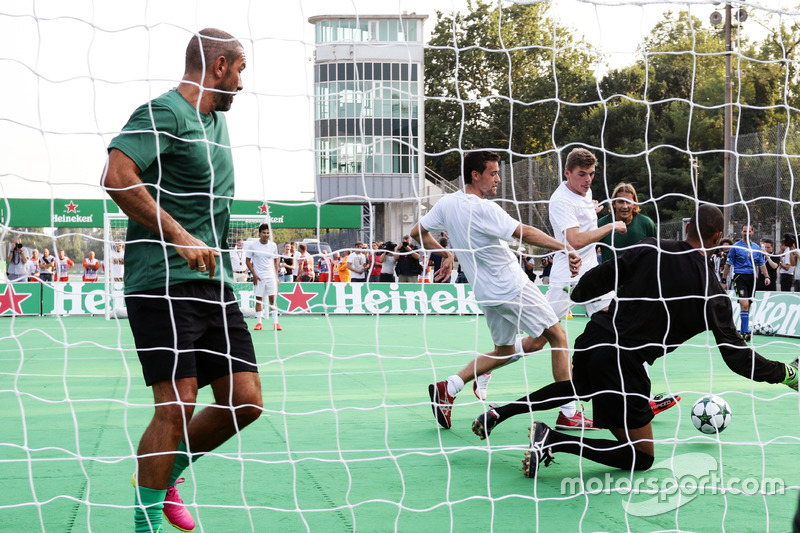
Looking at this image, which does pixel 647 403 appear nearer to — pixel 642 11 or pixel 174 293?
pixel 642 11

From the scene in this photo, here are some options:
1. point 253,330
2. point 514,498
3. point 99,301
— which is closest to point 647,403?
point 514,498

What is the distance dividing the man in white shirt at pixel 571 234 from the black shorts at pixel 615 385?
0.71m

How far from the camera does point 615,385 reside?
438 cm

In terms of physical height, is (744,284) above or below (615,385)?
below

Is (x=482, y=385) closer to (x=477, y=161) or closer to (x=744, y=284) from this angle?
(x=477, y=161)

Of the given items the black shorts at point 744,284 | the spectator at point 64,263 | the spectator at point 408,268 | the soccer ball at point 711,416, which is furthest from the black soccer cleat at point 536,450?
the spectator at point 64,263

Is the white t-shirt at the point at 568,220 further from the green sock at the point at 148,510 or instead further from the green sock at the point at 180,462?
the green sock at the point at 148,510

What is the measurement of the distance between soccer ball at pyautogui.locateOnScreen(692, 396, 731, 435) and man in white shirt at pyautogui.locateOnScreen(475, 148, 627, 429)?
25.9 inches

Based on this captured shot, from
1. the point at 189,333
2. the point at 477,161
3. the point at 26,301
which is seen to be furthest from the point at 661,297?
the point at 26,301

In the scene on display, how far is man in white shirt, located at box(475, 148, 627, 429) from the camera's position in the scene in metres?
5.35

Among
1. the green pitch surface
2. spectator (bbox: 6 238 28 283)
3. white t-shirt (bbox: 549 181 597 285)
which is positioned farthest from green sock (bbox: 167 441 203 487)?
spectator (bbox: 6 238 28 283)

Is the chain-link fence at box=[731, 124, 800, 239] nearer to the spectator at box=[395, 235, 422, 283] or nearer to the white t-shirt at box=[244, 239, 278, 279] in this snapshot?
the spectator at box=[395, 235, 422, 283]

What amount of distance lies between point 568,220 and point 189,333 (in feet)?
9.95

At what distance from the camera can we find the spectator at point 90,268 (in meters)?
22.8
